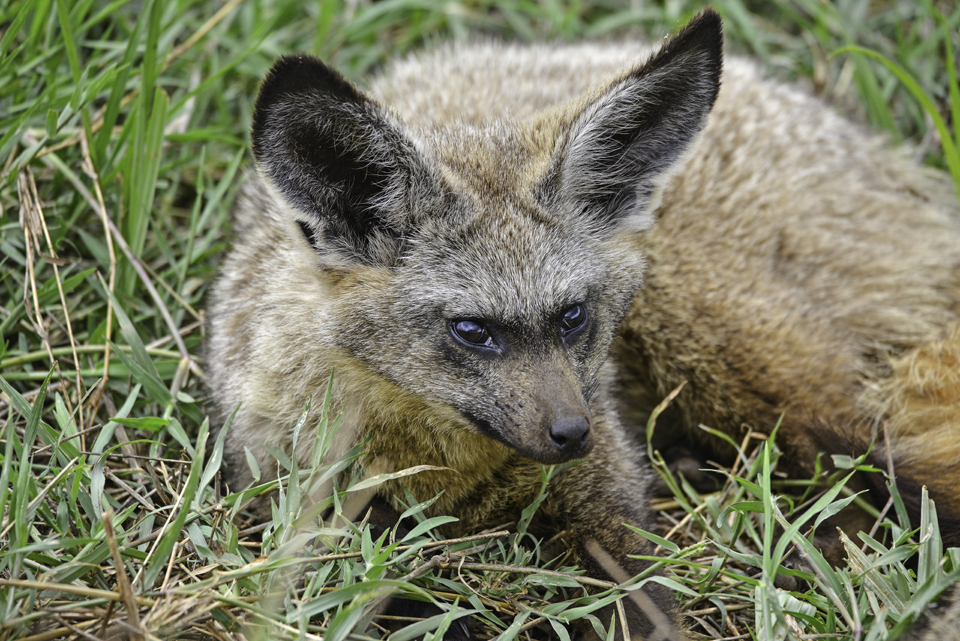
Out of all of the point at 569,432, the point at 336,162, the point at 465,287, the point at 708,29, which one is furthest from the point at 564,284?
the point at 708,29

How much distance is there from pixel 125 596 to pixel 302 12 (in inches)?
Result: 154

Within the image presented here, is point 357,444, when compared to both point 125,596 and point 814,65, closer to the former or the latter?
point 125,596

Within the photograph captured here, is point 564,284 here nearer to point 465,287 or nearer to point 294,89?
point 465,287

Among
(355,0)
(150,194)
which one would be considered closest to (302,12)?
(355,0)

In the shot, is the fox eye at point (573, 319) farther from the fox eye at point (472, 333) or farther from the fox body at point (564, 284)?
the fox eye at point (472, 333)

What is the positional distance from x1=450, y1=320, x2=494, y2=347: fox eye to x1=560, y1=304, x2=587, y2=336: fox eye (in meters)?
0.27

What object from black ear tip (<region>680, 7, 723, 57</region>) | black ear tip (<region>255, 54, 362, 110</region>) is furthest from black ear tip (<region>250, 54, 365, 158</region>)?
black ear tip (<region>680, 7, 723, 57</region>)

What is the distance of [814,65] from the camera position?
5352 mm

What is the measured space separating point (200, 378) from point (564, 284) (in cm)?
176

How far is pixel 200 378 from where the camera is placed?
11.9 feet

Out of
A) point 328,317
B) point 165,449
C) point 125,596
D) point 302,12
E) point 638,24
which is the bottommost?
point 165,449

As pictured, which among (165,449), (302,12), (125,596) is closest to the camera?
(125,596)

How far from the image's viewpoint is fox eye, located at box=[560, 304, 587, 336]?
112 inches

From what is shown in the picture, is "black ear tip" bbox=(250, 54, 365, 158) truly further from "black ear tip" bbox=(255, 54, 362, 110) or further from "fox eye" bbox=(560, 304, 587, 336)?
"fox eye" bbox=(560, 304, 587, 336)
